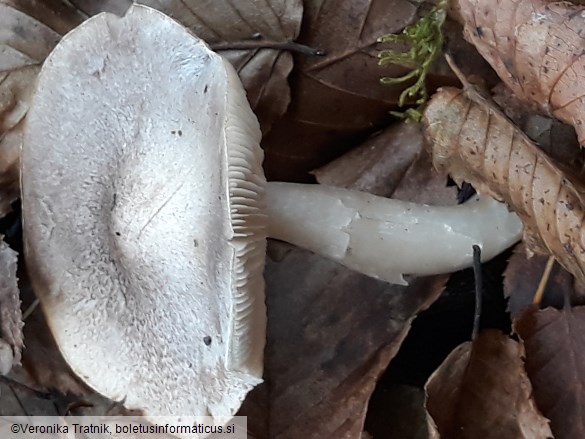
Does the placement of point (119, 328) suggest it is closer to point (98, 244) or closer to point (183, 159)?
point (98, 244)

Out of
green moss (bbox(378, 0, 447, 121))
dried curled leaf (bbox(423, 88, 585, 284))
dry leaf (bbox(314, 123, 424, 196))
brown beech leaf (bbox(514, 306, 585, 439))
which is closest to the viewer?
dried curled leaf (bbox(423, 88, 585, 284))

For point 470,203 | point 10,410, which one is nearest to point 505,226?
point 470,203

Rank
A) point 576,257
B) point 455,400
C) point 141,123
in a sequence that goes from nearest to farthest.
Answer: point 576,257 → point 141,123 → point 455,400

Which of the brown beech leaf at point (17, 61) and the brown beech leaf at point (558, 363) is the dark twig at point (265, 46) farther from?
the brown beech leaf at point (558, 363)

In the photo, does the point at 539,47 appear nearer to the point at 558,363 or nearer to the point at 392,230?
the point at 392,230

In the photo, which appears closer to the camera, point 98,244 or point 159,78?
point 159,78

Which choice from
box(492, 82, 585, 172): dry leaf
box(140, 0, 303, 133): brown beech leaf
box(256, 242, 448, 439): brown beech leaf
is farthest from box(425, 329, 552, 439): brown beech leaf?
box(140, 0, 303, 133): brown beech leaf

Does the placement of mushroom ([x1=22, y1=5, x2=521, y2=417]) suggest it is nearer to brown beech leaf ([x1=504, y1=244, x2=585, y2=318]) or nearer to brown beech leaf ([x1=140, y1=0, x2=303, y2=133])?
brown beech leaf ([x1=504, y1=244, x2=585, y2=318])
